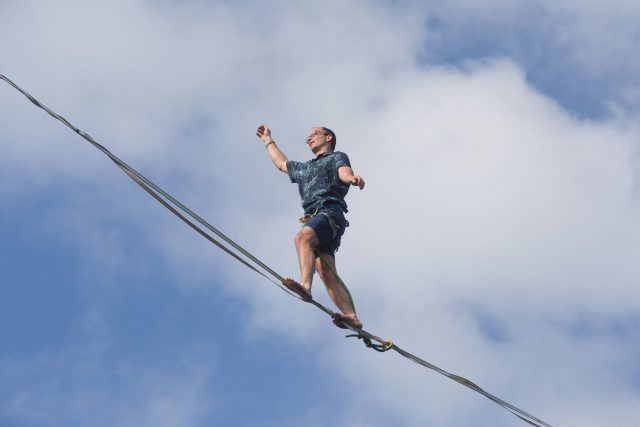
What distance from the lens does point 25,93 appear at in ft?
39.4

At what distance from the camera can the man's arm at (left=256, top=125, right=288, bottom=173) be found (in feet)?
46.2

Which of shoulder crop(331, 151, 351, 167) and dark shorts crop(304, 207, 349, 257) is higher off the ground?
shoulder crop(331, 151, 351, 167)

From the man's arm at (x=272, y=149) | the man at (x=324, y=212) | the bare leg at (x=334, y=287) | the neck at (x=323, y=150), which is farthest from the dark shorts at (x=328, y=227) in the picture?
the man's arm at (x=272, y=149)

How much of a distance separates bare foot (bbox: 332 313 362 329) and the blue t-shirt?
1177 mm

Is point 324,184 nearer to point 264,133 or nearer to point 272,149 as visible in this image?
point 272,149

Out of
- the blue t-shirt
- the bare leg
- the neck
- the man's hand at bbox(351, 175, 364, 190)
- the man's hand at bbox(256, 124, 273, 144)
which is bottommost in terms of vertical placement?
the bare leg

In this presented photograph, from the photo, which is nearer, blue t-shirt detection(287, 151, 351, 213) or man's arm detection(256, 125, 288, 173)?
Result: blue t-shirt detection(287, 151, 351, 213)

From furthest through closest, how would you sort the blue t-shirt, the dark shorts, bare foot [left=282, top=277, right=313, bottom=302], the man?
1. the blue t-shirt
2. the dark shorts
3. the man
4. bare foot [left=282, top=277, right=313, bottom=302]

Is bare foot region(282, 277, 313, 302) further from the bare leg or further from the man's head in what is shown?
the man's head

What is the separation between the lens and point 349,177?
1288 cm

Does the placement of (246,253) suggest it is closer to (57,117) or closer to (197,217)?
(197,217)

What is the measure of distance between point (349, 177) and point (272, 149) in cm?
165

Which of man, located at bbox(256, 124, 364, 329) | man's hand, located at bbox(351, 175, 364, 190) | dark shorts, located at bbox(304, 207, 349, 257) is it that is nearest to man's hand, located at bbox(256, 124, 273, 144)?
man, located at bbox(256, 124, 364, 329)

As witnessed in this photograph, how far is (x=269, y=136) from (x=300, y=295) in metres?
2.56
